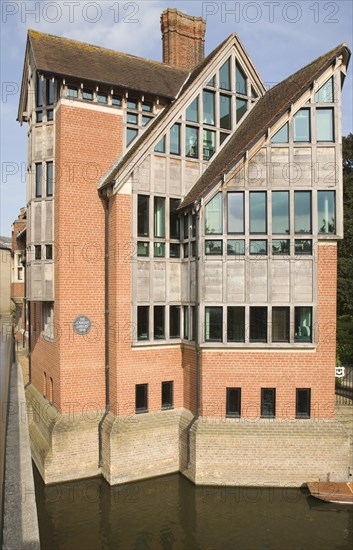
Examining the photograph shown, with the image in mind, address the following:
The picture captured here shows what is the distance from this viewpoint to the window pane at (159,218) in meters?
15.9

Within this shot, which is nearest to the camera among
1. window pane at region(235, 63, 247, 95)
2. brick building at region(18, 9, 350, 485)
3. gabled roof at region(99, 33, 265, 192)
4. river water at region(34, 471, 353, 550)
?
river water at region(34, 471, 353, 550)

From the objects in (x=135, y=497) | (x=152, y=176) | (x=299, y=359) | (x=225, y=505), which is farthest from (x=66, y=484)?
(x=152, y=176)

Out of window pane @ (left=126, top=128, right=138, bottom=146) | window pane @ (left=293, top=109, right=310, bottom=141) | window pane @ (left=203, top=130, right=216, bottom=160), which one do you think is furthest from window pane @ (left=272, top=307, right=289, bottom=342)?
window pane @ (left=126, top=128, right=138, bottom=146)

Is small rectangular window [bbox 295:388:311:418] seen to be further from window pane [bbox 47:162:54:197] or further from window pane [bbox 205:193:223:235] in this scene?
window pane [bbox 47:162:54:197]

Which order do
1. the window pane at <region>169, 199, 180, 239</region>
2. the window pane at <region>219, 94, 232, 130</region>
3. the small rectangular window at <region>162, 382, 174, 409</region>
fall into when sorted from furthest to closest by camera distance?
1. the window pane at <region>219, 94, 232, 130</region>
2. the small rectangular window at <region>162, 382, 174, 409</region>
3. the window pane at <region>169, 199, 180, 239</region>

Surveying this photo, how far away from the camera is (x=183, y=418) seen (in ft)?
51.6

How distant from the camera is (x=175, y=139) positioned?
630 inches

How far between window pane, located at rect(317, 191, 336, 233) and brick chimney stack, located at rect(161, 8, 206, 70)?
10327mm

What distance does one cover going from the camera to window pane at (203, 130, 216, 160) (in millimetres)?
16609

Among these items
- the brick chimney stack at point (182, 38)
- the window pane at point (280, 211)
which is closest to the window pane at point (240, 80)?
the brick chimney stack at point (182, 38)

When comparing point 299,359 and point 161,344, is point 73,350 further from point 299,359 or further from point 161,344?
point 299,359

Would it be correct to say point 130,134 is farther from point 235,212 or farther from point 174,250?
point 235,212

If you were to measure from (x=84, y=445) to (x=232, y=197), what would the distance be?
33.3 feet

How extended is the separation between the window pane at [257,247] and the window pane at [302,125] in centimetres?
378
